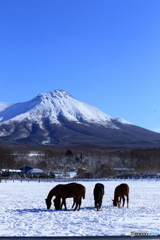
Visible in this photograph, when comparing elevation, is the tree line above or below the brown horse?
above

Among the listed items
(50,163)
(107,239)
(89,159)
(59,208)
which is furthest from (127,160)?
(107,239)

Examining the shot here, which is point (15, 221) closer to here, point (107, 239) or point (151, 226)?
point (151, 226)

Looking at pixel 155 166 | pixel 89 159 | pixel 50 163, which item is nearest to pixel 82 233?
pixel 155 166

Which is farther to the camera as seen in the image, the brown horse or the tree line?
the tree line

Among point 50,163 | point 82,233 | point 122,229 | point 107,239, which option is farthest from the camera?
point 50,163

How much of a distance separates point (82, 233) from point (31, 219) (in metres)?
3.48

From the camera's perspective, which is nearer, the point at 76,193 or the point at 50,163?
the point at 76,193

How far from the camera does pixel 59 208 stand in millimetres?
15617

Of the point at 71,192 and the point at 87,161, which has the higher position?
the point at 87,161

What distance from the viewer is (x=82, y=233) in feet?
30.8

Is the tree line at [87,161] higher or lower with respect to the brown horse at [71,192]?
higher

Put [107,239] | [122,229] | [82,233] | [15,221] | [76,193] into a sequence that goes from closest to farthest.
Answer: [107,239]
[82,233]
[122,229]
[15,221]
[76,193]

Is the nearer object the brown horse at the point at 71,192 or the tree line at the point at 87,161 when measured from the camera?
the brown horse at the point at 71,192

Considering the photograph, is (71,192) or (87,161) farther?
(87,161)
